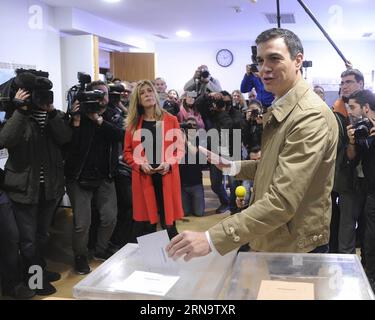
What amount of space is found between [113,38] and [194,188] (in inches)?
137

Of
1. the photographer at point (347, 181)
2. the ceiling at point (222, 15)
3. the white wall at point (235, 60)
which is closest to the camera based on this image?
the photographer at point (347, 181)

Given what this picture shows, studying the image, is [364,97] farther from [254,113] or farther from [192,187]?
[192,187]

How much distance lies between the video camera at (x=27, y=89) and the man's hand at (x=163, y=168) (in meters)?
0.81

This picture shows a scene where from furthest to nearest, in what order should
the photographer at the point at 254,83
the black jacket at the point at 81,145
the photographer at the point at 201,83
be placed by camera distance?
the photographer at the point at 201,83, the photographer at the point at 254,83, the black jacket at the point at 81,145

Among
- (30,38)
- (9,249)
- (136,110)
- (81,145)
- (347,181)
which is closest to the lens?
(9,249)

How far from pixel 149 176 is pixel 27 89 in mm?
943

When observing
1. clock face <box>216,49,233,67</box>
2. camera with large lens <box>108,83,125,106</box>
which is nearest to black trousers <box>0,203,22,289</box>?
camera with large lens <box>108,83,125,106</box>

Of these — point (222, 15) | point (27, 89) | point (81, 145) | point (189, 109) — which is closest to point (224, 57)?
point (222, 15)

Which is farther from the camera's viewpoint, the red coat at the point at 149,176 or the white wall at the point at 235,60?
the white wall at the point at 235,60

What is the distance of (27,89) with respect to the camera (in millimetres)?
2404

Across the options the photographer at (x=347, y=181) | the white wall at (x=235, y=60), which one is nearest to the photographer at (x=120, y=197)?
the photographer at (x=347, y=181)

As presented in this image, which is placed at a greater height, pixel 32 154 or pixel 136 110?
pixel 136 110

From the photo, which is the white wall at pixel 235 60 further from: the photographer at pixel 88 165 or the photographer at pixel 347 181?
the photographer at pixel 88 165

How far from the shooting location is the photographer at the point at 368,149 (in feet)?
7.86
